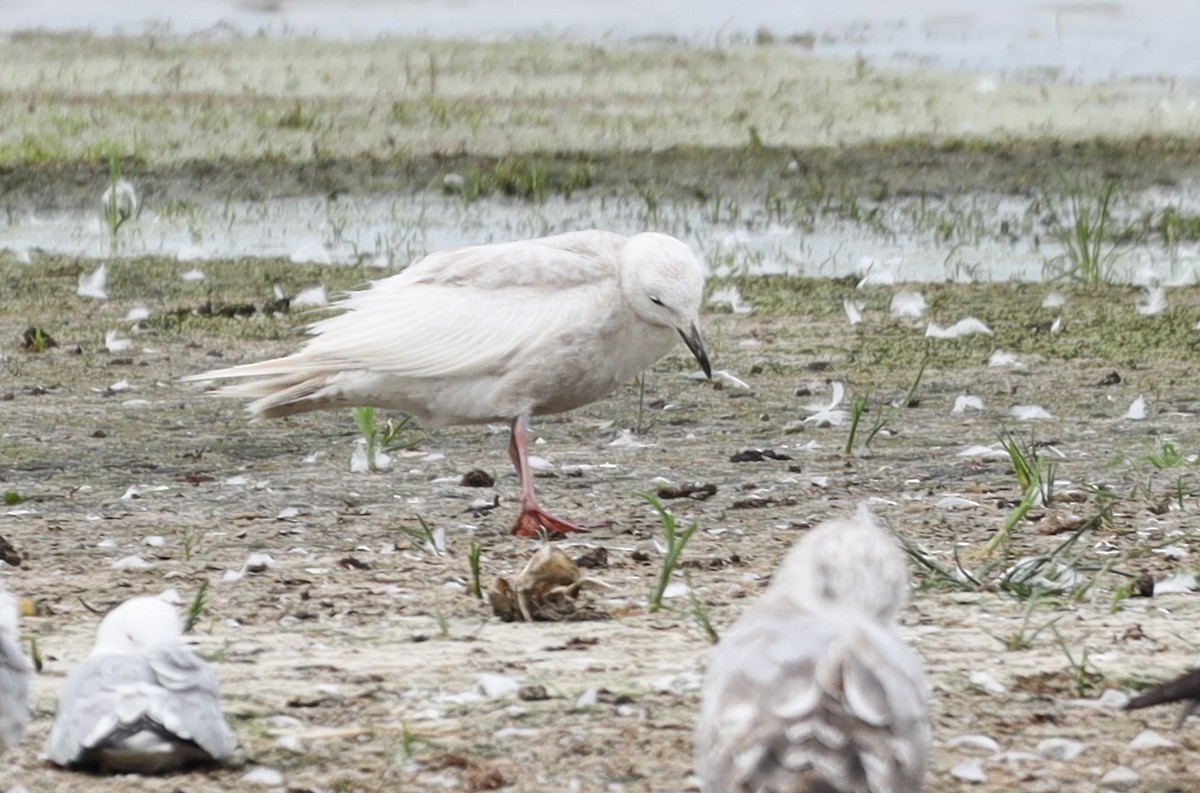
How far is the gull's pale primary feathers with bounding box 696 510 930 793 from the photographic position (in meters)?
2.49

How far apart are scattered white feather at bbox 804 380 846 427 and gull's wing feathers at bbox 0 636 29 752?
4.08 meters

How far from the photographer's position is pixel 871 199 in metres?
13.1

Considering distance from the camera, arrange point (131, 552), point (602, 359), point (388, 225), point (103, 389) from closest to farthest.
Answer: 1. point (131, 552)
2. point (602, 359)
3. point (103, 389)
4. point (388, 225)

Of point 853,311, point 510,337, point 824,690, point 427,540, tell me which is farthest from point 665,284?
point 853,311

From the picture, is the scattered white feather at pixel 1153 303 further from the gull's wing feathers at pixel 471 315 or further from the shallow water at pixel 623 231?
the gull's wing feathers at pixel 471 315

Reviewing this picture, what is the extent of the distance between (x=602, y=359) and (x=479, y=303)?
360 mm

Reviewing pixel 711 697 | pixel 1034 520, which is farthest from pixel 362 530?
pixel 711 697

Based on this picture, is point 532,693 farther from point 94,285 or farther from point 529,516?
point 94,285

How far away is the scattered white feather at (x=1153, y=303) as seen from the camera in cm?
926

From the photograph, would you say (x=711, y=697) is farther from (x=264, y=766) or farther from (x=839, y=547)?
(x=264, y=766)

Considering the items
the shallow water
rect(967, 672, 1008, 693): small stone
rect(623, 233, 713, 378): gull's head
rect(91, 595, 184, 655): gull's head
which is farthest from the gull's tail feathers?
the shallow water

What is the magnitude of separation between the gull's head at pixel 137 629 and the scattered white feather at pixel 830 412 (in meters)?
3.92

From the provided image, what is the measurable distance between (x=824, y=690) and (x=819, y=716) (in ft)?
0.11

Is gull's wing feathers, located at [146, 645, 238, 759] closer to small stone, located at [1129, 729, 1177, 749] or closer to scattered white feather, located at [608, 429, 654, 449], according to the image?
small stone, located at [1129, 729, 1177, 749]
